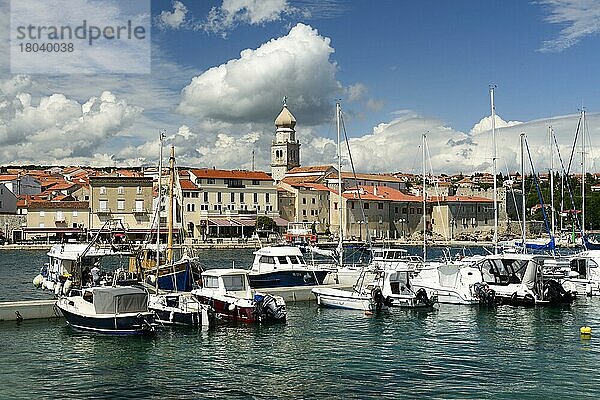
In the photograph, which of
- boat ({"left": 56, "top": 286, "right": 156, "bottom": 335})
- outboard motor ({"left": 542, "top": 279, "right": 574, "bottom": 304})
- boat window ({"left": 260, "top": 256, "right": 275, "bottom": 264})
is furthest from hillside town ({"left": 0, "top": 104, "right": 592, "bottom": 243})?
boat ({"left": 56, "top": 286, "right": 156, "bottom": 335})

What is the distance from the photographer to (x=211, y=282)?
2675 cm

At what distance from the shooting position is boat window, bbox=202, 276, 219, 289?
87.2 feet

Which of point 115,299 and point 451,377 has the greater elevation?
point 115,299


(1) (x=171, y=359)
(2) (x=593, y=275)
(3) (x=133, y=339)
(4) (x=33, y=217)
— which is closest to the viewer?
(1) (x=171, y=359)

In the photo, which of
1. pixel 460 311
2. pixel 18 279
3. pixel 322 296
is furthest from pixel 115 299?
pixel 18 279

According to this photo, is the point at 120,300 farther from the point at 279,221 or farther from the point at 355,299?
the point at 279,221

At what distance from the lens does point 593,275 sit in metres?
34.3

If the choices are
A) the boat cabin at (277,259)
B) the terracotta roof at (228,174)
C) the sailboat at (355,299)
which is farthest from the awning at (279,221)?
the sailboat at (355,299)

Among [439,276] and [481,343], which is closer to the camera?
[481,343]

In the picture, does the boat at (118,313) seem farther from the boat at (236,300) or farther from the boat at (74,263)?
the boat at (74,263)

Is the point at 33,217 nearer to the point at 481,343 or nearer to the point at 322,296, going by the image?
the point at 322,296

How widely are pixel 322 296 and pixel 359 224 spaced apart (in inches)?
3068

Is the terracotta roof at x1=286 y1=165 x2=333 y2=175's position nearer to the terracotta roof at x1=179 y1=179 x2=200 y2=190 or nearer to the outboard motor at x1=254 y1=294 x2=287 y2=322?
the terracotta roof at x1=179 y1=179 x2=200 y2=190

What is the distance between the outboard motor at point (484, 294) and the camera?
3022 centimetres
